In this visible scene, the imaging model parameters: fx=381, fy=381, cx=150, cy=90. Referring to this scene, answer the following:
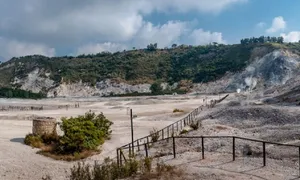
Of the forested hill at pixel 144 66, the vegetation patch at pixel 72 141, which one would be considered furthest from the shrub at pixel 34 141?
the forested hill at pixel 144 66

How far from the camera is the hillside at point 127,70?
143 meters

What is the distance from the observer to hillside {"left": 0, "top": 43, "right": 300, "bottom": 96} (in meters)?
143

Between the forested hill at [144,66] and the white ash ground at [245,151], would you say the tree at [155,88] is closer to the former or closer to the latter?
the forested hill at [144,66]

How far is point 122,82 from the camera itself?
147 meters

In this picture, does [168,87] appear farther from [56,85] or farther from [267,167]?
[267,167]

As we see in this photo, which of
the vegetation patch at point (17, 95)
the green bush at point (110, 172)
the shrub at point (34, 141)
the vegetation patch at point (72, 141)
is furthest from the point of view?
the vegetation patch at point (17, 95)

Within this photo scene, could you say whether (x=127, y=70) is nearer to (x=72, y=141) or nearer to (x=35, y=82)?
(x=35, y=82)

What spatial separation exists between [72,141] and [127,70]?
137188 millimetres

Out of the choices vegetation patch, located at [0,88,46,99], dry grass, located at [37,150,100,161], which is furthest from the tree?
dry grass, located at [37,150,100,161]

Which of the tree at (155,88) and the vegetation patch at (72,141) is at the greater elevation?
the tree at (155,88)

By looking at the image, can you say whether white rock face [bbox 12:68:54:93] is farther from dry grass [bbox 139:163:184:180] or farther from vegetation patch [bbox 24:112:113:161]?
dry grass [bbox 139:163:184:180]

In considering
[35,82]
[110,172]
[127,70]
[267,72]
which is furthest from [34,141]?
[35,82]

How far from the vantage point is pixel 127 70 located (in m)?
160

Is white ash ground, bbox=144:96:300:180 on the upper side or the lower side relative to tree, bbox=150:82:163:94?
lower
